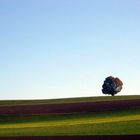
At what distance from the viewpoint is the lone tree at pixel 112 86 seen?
115m

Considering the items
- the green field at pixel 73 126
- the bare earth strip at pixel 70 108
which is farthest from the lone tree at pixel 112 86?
the green field at pixel 73 126

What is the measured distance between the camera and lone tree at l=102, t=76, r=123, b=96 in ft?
378

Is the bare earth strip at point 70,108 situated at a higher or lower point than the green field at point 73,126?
higher

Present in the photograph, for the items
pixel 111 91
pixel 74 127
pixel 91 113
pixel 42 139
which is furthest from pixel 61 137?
pixel 111 91

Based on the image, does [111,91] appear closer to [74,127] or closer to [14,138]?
[74,127]

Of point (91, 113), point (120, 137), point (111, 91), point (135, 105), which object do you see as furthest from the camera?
point (111, 91)

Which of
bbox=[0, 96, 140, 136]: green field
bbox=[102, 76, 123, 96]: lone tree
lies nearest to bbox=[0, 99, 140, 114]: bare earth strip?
bbox=[0, 96, 140, 136]: green field

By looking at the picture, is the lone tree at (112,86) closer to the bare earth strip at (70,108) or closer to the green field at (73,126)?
the bare earth strip at (70,108)

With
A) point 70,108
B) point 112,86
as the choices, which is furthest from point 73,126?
point 112,86

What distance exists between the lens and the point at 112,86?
11600 cm

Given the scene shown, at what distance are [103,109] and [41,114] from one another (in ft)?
27.8

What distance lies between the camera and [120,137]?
29.3m

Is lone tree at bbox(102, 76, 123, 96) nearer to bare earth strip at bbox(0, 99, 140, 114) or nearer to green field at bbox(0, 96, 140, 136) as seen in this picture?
bare earth strip at bbox(0, 99, 140, 114)

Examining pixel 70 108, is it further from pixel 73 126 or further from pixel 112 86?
pixel 112 86
